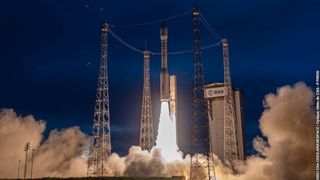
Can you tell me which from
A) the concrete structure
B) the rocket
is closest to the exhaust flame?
the rocket

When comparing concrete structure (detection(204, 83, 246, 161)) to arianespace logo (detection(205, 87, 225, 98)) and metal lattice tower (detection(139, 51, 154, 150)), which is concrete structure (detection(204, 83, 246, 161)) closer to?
arianespace logo (detection(205, 87, 225, 98))

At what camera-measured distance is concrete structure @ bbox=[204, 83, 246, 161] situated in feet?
359

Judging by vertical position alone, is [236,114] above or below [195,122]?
above

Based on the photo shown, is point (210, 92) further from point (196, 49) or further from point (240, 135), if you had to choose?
point (196, 49)

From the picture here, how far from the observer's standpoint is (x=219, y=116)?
4515 inches

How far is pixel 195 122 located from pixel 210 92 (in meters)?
50.1

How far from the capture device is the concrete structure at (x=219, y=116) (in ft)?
359

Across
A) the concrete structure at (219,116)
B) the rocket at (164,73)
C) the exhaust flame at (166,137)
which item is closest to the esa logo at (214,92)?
the concrete structure at (219,116)

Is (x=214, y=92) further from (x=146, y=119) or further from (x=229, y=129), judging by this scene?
(x=146, y=119)

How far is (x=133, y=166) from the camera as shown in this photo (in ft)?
268

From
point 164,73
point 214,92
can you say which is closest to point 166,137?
point 164,73

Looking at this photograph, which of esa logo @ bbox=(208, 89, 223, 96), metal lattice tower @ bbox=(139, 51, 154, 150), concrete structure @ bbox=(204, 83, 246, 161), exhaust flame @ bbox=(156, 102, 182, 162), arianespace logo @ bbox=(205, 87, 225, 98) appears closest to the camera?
metal lattice tower @ bbox=(139, 51, 154, 150)

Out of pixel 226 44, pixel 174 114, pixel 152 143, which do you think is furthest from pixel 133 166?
pixel 226 44

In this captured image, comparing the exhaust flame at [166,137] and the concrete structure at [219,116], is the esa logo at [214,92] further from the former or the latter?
the exhaust flame at [166,137]
